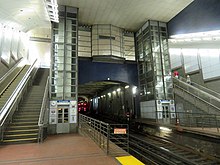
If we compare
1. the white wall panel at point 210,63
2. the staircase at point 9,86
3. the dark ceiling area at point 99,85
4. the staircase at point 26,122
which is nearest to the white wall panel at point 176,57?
the white wall panel at point 210,63

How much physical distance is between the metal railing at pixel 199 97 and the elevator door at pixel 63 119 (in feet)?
32.7

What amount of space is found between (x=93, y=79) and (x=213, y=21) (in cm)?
1022

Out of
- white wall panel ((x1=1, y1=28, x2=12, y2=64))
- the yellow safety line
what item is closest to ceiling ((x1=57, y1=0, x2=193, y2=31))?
white wall panel ((x1=1, y1=28, x2=12, y2=64))

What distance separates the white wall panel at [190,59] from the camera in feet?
53.1

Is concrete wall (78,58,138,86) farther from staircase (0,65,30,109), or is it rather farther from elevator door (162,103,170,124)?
staircase (0,65,30,109)

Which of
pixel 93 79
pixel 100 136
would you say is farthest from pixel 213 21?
pixel 100 136

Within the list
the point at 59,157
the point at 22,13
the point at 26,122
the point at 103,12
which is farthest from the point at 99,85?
the point at 59,157

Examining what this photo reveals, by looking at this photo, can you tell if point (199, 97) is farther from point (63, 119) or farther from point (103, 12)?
point (103, 12)

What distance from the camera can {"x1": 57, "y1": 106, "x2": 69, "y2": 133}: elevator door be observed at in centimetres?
1116

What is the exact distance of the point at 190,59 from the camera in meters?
17.0

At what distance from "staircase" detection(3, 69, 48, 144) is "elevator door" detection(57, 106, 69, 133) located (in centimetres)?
179

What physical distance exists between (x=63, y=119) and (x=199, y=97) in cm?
1046

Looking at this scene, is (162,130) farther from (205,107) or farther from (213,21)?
(213,21)

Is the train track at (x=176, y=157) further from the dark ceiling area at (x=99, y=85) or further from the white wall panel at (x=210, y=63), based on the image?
the dark ceiling area at (x=99, y=85)
